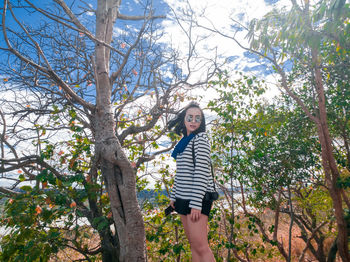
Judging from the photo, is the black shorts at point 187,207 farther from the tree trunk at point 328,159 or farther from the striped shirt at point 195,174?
the tree trunk at point 328,159

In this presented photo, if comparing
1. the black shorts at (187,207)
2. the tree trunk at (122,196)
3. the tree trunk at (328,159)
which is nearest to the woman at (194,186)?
the black shorts at (187,207)

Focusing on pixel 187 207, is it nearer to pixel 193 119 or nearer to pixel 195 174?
pixel 195 174

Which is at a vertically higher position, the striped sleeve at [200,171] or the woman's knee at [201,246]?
the striped sleeve at [200,171]

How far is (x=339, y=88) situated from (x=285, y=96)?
1151 millimetres

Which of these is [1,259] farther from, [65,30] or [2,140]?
[65,30]

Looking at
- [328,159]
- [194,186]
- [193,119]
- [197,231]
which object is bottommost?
[197,231]

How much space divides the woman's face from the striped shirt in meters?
0.20

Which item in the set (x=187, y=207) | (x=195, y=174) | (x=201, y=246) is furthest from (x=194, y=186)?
(x=201, y=246)

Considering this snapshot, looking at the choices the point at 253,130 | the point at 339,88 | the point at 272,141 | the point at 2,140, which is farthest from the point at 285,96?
the point at 2,140

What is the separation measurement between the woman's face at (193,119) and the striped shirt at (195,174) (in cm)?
20

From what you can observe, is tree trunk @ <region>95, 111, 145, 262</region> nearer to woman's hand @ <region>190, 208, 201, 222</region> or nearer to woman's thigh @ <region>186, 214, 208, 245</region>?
woman's thigh @ <region>186, 214, 208, 245</region>

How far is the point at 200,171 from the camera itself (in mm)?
2172

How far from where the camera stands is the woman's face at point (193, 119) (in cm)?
261

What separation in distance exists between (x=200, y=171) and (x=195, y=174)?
54 mm
